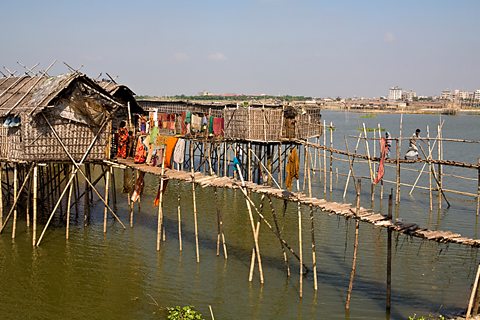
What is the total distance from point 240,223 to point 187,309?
23.3 feet

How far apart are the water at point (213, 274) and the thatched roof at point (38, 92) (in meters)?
3.37

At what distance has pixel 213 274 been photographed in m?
12.0

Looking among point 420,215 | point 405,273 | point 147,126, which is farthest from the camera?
point 147,126

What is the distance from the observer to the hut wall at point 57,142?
533 inches

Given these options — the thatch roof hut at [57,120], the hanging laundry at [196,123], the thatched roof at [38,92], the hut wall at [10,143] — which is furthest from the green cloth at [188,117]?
the hut wall at [10,143]

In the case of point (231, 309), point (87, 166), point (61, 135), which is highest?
point (61, 135)

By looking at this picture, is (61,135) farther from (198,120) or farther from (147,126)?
(198,120)

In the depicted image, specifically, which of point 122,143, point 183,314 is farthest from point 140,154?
point 183,314

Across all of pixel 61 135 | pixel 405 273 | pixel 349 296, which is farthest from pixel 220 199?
pixel 349 296

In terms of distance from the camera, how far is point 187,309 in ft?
31.3

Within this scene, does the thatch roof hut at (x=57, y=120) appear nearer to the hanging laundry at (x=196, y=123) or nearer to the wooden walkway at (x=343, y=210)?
the wooden walkway at (x=343, y=210)

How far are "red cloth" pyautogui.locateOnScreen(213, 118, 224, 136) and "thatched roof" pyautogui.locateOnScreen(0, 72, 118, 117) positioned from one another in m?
7.54

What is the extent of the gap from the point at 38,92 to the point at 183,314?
777 centimetres

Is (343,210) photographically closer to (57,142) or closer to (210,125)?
(57,142)
